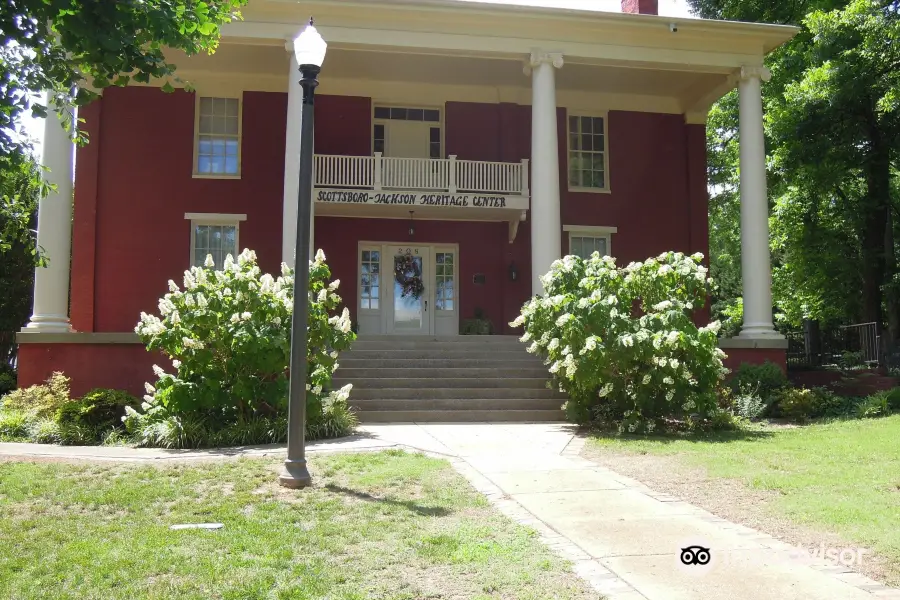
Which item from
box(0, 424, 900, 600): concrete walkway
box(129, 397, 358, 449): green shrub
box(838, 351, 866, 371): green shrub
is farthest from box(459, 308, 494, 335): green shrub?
box(838, 351, 866, 371): green shrub

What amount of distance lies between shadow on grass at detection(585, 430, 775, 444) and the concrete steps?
2173 millimetres

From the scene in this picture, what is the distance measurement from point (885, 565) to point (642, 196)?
51.6ft

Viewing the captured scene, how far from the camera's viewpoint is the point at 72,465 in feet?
26.0

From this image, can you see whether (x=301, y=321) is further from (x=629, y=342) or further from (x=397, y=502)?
(x=629, y=342)

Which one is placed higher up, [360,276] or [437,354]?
[360,276]

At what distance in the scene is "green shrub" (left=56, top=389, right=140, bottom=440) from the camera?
36.1ft

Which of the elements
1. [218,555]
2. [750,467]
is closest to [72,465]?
[218,555]

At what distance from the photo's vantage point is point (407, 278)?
18.5m

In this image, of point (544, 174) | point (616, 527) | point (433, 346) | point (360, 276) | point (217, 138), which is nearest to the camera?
point (616, 527)

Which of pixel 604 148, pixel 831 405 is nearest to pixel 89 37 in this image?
pixel 831 405

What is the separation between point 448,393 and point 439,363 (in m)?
1.13

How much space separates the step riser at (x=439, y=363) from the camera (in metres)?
13.9

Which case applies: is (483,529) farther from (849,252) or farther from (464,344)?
(849,252)

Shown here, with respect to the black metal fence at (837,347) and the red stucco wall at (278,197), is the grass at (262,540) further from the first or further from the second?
the black metal fence at (837,347)
